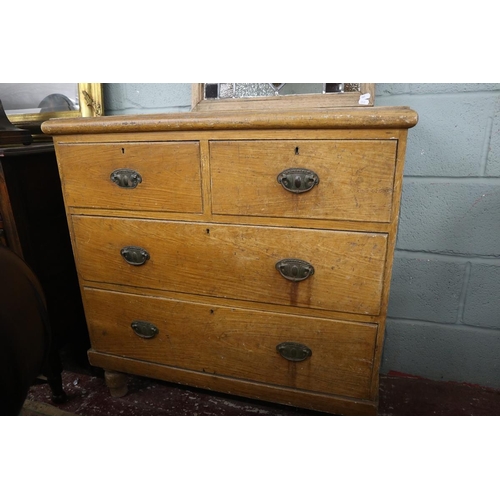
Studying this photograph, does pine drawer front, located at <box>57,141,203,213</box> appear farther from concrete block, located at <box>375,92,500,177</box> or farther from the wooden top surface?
concrete block, located at <box>375,92,500,177</box>

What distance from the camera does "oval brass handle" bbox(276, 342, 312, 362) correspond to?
1193mm

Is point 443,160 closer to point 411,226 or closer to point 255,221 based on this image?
point 411,226

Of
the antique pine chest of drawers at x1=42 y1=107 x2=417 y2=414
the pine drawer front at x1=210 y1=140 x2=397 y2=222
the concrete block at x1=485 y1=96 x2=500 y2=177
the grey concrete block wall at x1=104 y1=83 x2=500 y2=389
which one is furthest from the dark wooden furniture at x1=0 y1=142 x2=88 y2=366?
the concrete block at x1=485 y1=96 x2=500 y2=177

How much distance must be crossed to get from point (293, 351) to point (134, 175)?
749 mm

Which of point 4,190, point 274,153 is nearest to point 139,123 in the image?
point 274,153

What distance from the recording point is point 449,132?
142 centimetres

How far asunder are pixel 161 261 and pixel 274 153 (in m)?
0.52

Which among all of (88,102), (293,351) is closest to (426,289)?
(293,351)

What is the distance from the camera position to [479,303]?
156 centimetres

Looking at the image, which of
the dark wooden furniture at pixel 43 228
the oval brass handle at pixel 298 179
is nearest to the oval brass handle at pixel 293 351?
the oval brass handle at pixel 298 179

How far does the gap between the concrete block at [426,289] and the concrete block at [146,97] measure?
1.17m

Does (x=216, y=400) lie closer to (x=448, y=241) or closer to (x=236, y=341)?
(x=236, y=341)

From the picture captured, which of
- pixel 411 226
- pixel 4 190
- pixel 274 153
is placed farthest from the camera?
pixel 411 226

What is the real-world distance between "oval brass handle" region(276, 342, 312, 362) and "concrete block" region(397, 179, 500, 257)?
705mm
